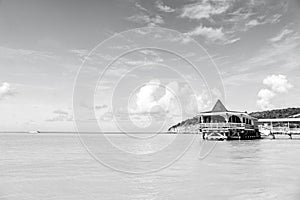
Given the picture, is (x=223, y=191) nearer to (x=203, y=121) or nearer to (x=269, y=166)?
(x=269, y=166)

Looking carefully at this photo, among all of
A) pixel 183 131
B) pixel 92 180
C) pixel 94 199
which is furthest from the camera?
pixel 183 131

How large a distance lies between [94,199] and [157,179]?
336 centimetres

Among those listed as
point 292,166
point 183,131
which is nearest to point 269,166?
point 292,166

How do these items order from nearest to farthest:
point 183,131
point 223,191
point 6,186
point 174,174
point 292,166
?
point 223,191, point 6,186, point 174,174, point 292,166, point 183,131

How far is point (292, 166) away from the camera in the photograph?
15109 mm

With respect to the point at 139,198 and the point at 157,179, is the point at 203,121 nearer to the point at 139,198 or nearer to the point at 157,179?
the point at 157,179

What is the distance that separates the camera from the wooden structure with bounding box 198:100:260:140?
40594 millimetres

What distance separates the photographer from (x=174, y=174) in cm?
1294

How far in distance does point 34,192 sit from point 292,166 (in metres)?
11.5

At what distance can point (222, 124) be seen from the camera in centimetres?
4088

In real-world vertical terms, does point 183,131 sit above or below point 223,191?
above

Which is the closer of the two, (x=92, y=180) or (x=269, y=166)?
(x=92, y=180)

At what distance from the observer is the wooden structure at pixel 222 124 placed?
40.6 metres

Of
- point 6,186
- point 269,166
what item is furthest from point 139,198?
point 269,166
